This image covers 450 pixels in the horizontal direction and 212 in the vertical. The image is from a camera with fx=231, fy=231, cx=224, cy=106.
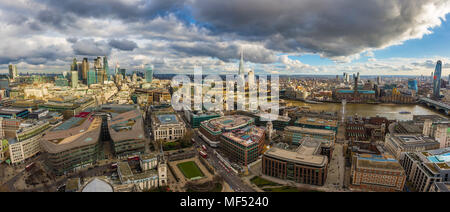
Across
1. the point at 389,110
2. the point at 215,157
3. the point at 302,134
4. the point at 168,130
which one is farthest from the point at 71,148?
the point at 389,110

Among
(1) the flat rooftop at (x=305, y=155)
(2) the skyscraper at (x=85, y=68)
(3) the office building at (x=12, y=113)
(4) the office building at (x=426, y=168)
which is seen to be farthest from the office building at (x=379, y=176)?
(2) the skyscraper at (x=85, y=68)

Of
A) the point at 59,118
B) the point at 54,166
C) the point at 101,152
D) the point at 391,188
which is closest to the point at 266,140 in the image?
the point at 391,188

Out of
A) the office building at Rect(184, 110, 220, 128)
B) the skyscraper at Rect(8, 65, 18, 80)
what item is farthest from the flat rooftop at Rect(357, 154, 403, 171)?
the skyscraper at Rect(8, 65, 18, 80)

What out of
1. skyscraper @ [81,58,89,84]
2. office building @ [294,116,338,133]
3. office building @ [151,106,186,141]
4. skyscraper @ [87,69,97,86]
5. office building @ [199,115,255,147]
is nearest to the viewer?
office building @ [199,115,255,147]

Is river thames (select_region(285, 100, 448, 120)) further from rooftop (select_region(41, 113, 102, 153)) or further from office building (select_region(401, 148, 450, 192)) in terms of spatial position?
rooftop (select_region(41, 113, 102, 153))

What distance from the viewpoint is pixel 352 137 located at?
78.6 feet

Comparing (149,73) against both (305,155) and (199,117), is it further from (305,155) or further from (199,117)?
(305,155)

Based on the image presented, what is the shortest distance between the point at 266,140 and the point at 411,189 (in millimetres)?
11997

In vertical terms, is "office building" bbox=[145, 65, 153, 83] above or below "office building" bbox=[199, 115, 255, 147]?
above

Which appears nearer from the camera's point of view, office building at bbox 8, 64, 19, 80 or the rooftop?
the rooftop

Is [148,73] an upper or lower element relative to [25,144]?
upper

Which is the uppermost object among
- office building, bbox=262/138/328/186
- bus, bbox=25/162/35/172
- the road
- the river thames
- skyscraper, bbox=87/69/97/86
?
skyscraper, bbox=87/69/97/86

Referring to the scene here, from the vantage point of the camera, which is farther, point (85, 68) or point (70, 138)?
point (85, 68)
